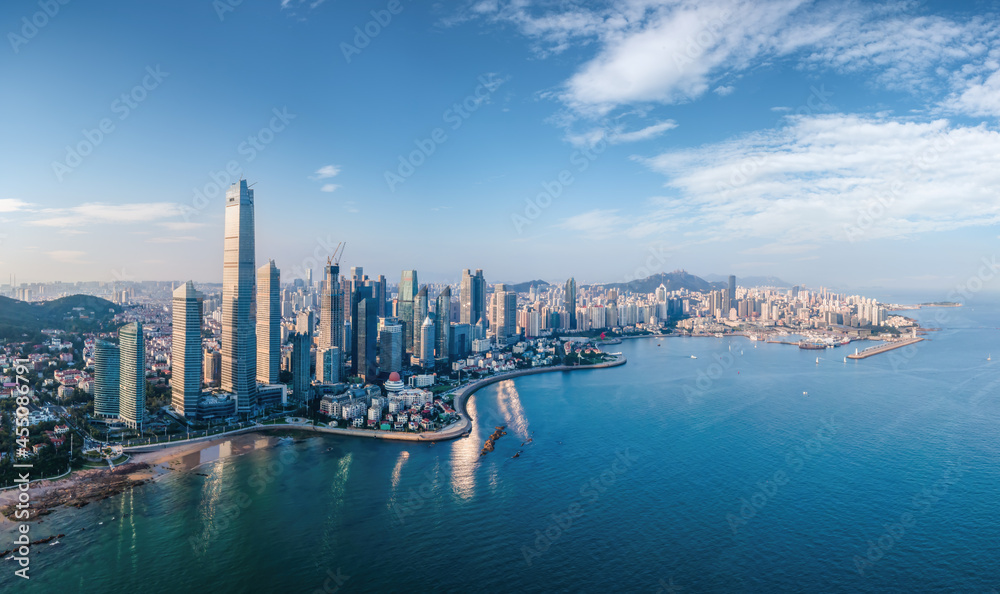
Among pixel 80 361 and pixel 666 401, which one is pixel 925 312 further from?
pixel 80 361

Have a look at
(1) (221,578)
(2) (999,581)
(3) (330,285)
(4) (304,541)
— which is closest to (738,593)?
(2) (999,581)

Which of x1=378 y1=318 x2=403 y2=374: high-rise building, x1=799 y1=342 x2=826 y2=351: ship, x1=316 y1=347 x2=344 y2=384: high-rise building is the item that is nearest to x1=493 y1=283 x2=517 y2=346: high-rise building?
x1=378 y1=318 x2=403 y2=374: high-rise building

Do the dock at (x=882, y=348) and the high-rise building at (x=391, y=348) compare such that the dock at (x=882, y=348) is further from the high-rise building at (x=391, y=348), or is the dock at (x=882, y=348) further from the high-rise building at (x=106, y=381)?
the high-rise building at (x=106, y=381)

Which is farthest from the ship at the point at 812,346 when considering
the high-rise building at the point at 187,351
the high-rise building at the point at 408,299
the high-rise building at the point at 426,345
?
the high-rise building at the point at 187,351

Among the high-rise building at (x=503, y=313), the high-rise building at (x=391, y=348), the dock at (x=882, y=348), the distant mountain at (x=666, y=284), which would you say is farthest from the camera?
the distant mountain at (x=666, y=284)

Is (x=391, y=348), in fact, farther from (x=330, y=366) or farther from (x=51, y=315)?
(x=51, y=315)
